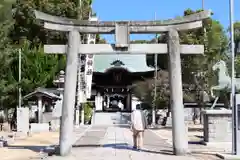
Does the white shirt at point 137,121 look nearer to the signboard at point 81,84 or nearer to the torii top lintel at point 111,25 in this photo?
the torii top lintel at point 111,25

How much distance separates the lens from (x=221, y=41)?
100ft

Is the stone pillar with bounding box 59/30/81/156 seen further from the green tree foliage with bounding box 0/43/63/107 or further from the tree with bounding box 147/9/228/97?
the green tree foliage with bounding box 0/43/63/107

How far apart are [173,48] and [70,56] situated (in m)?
3.64

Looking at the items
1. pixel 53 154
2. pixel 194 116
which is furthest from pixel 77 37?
pixel 194 116

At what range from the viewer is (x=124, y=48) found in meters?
15.5

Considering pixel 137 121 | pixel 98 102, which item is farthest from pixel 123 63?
pixel 137 121

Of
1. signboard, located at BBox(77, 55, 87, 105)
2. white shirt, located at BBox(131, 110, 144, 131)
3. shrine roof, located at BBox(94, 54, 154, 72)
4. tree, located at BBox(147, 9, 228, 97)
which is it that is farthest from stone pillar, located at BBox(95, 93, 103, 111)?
white shirt, located at BBox(131, 110, 144, 131)

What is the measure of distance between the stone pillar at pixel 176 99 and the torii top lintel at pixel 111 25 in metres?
0.34

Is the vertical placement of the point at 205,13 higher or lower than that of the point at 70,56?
higher

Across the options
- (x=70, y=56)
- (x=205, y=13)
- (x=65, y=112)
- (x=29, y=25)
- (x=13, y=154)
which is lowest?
(x=13, y=154)

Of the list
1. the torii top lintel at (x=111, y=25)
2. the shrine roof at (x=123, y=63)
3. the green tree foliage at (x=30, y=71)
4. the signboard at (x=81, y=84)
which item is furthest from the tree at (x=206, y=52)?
the shrine roof at (x=123, y=63)

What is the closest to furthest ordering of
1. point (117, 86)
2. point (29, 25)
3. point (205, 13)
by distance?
point (205, 13), point (29, 25), point (117, 86)

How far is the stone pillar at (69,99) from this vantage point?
49.2 feet

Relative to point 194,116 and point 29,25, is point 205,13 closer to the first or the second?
point 194,116
